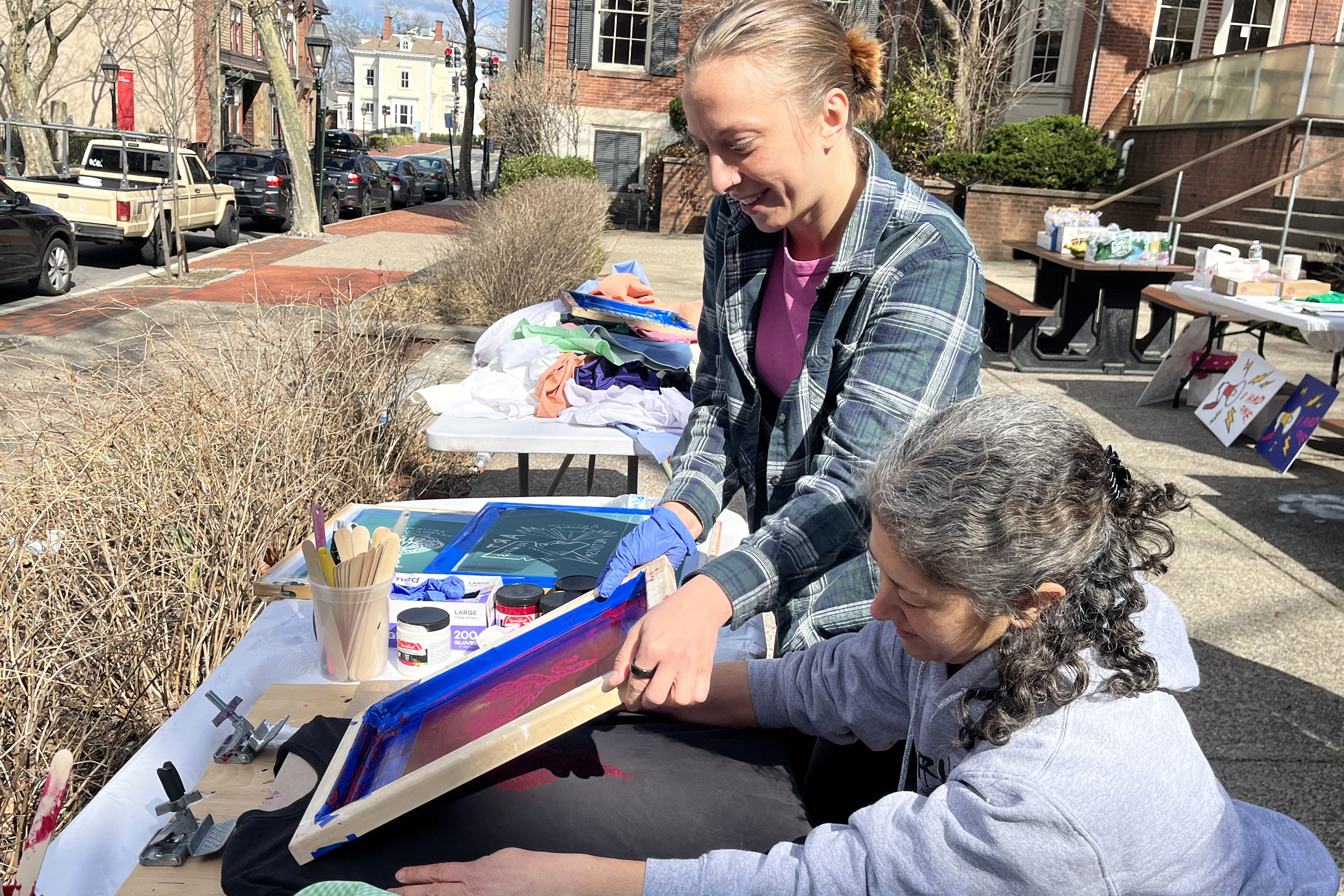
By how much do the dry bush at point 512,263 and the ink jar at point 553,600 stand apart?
7030 mm

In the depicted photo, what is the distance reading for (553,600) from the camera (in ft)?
7.61

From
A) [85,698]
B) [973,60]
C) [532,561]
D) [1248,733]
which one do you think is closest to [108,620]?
[85,698]

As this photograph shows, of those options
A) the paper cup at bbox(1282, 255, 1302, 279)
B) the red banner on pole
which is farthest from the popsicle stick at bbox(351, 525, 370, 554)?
the red banner on pole

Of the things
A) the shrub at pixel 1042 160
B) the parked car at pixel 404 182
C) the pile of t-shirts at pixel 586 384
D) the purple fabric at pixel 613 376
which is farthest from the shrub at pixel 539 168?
the purple fabric at pixel 613 376

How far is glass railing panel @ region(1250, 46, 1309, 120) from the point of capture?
15.0 meters

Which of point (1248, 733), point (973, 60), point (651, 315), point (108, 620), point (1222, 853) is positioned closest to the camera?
point (1222, 853)

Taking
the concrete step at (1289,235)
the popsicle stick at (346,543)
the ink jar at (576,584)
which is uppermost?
the concrete step at (1289,235)

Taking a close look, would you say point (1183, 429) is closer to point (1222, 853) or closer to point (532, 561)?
point (532, 561)

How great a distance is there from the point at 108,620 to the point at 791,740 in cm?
204

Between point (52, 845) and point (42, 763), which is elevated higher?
point (52, 845)

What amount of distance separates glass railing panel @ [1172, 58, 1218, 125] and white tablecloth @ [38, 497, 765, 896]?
18061 mm

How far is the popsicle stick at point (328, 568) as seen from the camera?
2.11 meters

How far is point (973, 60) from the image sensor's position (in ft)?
62.3

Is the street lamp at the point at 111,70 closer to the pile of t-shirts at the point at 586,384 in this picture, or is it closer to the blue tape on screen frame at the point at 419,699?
the pile of t-shirts at the point at 586,384
